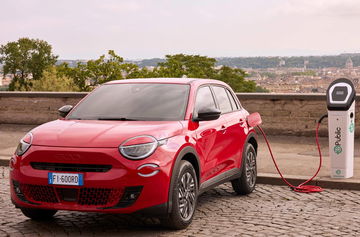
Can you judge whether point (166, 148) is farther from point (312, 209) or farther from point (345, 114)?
point (345, 114)

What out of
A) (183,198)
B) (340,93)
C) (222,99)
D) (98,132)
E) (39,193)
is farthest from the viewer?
(340,93)

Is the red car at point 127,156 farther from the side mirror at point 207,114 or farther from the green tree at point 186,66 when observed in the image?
the green tree at point 186,66

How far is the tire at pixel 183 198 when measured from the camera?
20.1 feet

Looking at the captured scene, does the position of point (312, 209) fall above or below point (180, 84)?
below

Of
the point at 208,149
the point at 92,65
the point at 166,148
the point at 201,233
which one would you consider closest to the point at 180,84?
the point at 208,149

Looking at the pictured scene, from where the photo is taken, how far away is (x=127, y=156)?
5.91 meters

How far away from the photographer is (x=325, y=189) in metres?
8.99

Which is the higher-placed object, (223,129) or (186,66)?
(223,129)

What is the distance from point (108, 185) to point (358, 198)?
3777mm

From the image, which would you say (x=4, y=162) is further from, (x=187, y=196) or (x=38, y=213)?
(x=187, y=196)

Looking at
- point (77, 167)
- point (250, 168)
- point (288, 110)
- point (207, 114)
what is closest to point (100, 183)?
point (77, 167)

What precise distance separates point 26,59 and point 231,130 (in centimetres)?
11877

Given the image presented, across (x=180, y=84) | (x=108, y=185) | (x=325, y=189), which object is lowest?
(x=325, y=189)

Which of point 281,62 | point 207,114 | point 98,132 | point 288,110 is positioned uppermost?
point 207,114
